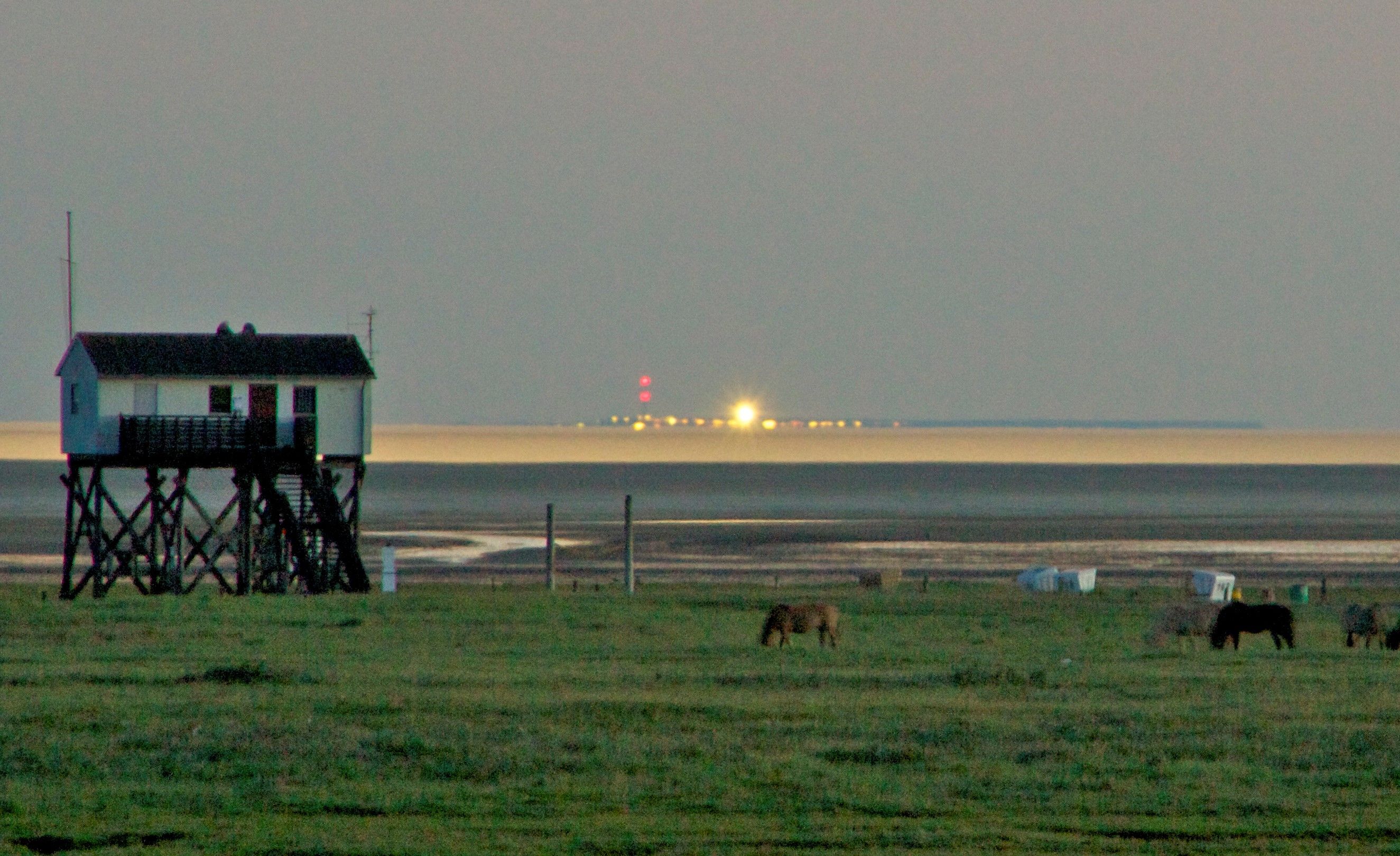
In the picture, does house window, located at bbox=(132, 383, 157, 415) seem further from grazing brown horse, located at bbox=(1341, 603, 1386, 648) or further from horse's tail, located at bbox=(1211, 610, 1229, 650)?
grazing brown horse, located at bbox=(1341, 603, 1386, 648)

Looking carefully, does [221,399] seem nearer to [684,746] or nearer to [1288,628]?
[1288,628]

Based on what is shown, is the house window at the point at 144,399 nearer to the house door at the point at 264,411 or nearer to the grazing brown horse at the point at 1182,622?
the house door at the point at 264,411

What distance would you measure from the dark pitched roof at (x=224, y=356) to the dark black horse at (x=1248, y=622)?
25974 millimetres

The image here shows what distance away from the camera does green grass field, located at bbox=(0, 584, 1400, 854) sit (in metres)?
14.3

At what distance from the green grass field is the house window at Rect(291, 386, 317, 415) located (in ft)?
54.1

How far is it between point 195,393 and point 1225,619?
28022 millimetres

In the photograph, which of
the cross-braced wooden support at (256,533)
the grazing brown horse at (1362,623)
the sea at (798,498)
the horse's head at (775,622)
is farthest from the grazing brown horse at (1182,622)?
the sea at (798,498)

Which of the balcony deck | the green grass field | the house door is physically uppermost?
the house door

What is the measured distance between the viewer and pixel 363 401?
49031 millimetres

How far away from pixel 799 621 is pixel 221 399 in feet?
73.3

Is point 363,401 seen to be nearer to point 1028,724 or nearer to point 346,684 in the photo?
point 346,684

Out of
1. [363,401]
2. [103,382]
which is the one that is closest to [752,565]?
[363,401]

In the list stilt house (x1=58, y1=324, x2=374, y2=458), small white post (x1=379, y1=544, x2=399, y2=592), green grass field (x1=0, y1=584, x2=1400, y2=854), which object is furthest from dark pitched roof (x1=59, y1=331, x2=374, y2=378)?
green grass field (x1=0, y1=584, x2=1400, y2=854)

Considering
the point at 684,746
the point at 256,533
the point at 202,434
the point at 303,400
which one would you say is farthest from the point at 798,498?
the point at 684,746
